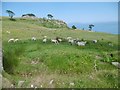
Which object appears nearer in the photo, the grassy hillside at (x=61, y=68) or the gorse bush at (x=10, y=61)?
the grassy hillside at (x=61, y=68)

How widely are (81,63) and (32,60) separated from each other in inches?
136

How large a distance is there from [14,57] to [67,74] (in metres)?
4.09

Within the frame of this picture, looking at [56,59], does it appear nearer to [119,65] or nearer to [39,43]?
[119,65]

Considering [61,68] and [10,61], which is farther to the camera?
[10,61]

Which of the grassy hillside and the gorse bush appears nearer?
the grassy hillside

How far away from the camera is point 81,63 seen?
19.0 m

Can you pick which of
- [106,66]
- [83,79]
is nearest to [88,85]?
[83,79]

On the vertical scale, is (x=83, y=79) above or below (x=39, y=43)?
below

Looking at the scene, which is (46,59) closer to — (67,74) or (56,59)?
(56,59)

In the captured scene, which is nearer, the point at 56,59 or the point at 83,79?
the point at 83,79

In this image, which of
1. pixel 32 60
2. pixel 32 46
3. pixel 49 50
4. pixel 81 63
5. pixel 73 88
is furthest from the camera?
pixel 32 46

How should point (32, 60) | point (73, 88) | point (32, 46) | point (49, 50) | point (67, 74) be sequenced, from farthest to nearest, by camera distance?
point (32, 46) → point (49, 50) → point (32, 60) → point (67, 74) → point (73, 88)

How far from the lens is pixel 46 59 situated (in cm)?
1989

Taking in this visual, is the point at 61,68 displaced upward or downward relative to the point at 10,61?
downward
